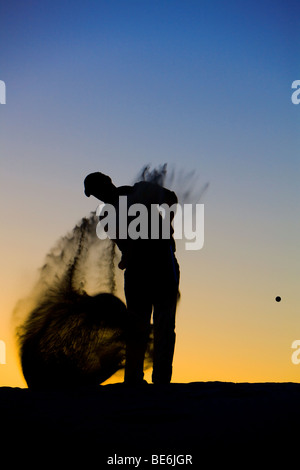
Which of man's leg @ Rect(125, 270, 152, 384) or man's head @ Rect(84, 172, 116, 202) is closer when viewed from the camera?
man's leg @ Rect(125, 270, 152, 384)

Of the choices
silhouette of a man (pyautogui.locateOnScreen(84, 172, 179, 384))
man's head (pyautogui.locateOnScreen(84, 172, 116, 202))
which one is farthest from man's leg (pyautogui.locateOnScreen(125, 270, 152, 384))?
man's head (pyautogui.locateOnScreen(84, 172, 116, 202))

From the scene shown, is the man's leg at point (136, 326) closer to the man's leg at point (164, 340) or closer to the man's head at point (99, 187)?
the man's leg at point (164, 340)

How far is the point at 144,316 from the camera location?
16.8 feet

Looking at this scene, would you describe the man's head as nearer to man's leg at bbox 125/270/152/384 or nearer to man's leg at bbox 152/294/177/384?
man's leg at bbox 125/270/152/384

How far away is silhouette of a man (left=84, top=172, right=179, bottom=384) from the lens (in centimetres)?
504

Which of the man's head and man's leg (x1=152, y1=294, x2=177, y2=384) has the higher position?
the man's head

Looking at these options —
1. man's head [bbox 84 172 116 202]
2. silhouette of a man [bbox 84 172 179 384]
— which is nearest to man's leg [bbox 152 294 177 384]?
silhouette of a man [bbox 84 172 179 384]

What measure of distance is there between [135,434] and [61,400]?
118cm

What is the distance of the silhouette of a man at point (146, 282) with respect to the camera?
5.04m

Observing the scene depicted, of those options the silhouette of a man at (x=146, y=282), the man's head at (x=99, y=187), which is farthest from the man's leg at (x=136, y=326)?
the man's head at (x=99, y=187)

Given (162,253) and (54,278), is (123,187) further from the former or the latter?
(54,278)

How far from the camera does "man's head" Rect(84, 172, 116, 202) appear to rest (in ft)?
17.1

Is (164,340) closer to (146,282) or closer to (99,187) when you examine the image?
(146,282)
